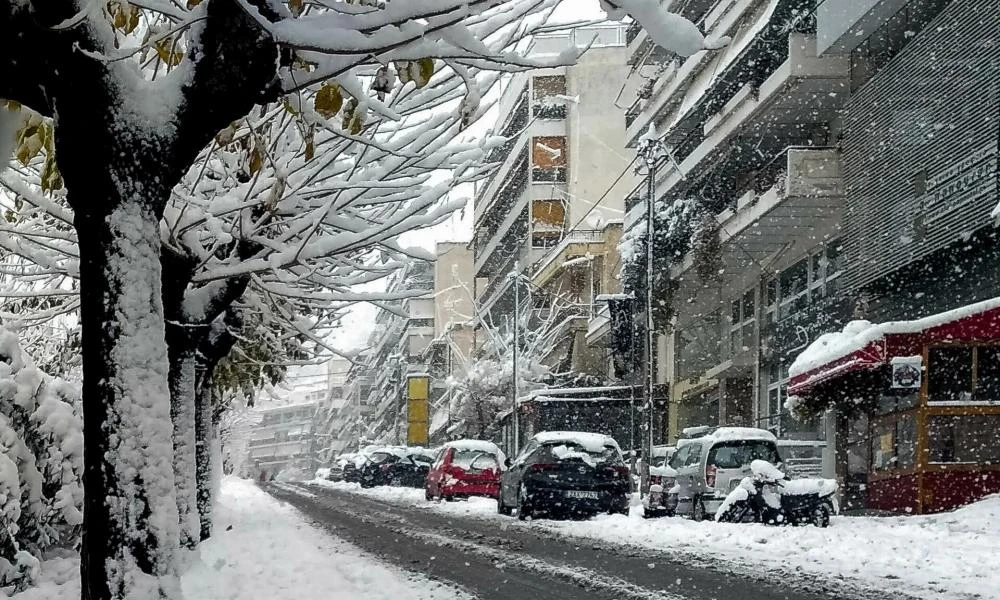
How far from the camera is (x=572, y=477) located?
64.1 feet

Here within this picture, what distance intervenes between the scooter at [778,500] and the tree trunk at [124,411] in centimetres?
1267

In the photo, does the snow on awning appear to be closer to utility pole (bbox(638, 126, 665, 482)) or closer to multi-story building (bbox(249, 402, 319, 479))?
utility pole (bbox(638, 126, 665, 482))

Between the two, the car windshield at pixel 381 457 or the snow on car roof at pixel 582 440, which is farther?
the car windshield at pixel 381 457

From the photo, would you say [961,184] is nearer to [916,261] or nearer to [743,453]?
[916,261]

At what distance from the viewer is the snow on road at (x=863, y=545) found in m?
9.09

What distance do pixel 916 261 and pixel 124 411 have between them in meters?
18.6

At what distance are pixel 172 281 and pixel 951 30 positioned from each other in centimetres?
1659

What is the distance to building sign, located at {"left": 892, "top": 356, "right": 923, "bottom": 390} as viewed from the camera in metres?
17.6

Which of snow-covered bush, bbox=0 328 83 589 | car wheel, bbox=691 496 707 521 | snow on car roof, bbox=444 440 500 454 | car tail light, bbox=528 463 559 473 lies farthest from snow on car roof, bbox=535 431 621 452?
snow-covered bush, bbox=0 328 83 589

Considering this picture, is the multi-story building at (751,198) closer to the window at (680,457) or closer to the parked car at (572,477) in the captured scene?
the window at (680,457)

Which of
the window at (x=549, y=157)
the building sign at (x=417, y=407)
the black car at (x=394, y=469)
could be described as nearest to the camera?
the black car at (x=394, y=469)

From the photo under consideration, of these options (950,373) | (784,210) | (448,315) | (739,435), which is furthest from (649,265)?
(448,315)

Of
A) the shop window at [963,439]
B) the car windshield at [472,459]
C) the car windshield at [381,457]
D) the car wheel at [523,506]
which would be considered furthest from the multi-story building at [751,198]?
the car windshield at [381,457]

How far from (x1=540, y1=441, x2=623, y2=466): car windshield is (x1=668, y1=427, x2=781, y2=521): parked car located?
57.4 inches
